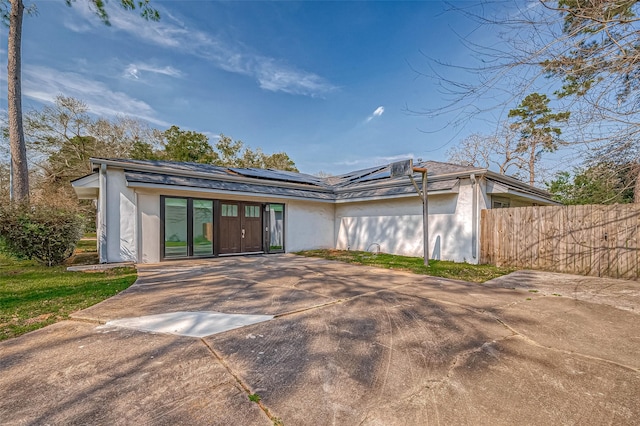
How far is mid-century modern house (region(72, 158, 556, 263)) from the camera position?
8.16 metres

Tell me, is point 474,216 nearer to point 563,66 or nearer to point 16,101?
point 563,66

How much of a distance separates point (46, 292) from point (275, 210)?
24.8 feet

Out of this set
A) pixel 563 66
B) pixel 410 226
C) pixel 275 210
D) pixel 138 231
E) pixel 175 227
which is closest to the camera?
pixel 563 66

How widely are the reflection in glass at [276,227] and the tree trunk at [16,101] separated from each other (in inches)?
308

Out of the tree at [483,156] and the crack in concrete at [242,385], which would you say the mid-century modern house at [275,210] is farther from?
the tree at [483,156]

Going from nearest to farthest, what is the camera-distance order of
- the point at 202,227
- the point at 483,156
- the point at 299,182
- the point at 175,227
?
1. the point at 175,227
2. the point at 202,227
3. the point at 299,182
4. the point at 483,156

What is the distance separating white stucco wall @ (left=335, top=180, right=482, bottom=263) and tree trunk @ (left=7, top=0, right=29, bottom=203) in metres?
11.3

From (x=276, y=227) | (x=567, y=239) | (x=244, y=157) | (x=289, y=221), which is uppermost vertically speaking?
(x=244, y=157)

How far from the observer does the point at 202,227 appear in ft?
31.7

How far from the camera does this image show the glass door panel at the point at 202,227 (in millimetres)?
9477

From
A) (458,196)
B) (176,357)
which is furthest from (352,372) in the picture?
(458,196)

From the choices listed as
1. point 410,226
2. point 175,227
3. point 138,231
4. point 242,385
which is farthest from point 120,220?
point 410,226

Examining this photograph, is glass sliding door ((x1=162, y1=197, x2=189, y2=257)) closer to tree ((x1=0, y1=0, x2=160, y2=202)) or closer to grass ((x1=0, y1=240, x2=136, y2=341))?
grass ((x1=0, y1=240, x2=136, y2=341))

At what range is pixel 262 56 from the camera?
11984 millimetres
